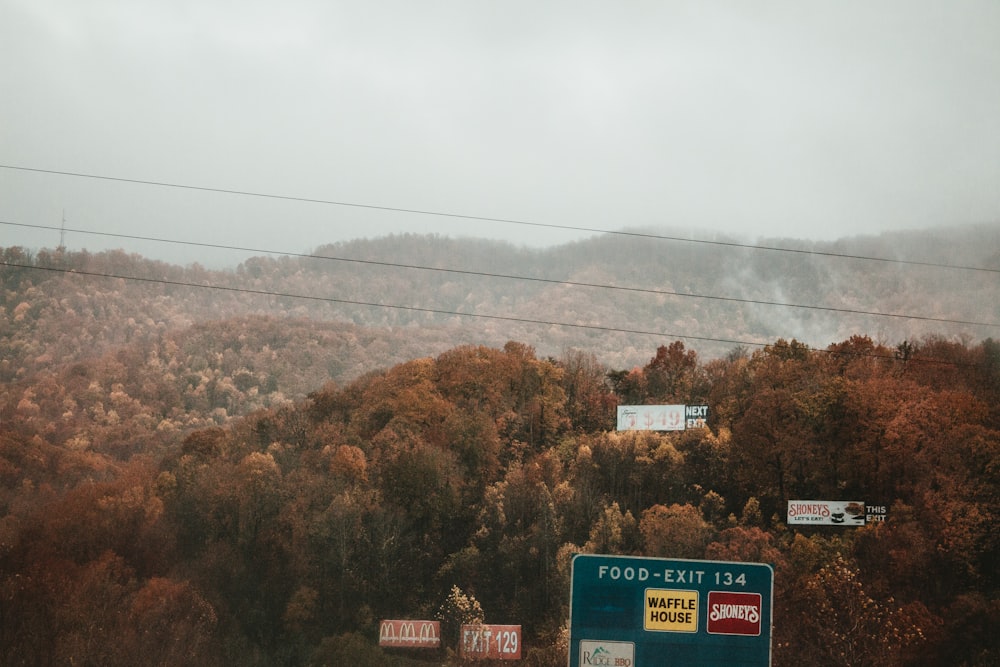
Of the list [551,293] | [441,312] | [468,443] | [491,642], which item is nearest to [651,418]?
[551,293]

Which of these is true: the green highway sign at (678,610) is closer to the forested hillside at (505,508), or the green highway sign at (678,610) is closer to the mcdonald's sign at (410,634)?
the forested hillside at (505,508)

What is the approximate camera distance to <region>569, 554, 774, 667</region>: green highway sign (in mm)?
10992

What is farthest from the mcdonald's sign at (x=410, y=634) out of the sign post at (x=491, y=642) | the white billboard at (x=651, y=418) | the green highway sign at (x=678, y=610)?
the green highway sign at (x=678, y=610)

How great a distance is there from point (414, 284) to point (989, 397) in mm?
9392

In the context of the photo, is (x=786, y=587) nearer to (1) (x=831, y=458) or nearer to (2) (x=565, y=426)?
(1) (x=831, y=458)

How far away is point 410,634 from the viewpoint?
596 inches

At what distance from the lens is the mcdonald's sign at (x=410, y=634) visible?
15.1 m

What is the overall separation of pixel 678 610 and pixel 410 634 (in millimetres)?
5480

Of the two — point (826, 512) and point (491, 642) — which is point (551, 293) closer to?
point (826, 512)

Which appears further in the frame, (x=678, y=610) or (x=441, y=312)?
(x=441, y=312)

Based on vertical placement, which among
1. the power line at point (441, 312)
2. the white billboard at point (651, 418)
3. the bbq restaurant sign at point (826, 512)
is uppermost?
the power line at point (441, 312)

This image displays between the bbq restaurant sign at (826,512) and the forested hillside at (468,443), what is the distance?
0.16m

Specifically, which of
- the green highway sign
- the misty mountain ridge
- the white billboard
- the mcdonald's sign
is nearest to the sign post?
the mcdonald's sign

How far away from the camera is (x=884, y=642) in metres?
14.7
